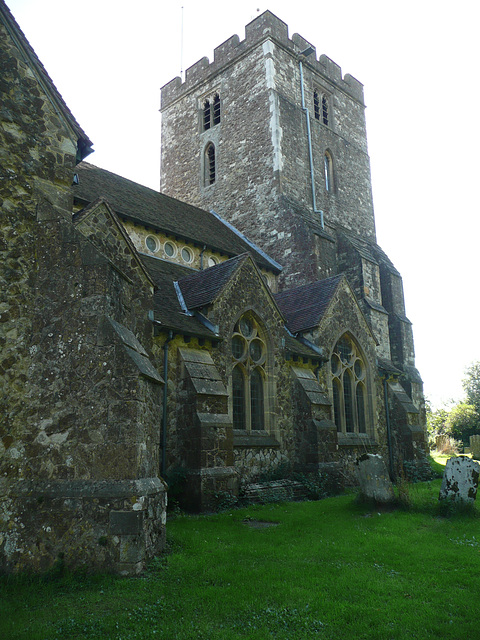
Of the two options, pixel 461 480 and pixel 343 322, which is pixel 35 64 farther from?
pixel 343 322

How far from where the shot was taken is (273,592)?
615 cm

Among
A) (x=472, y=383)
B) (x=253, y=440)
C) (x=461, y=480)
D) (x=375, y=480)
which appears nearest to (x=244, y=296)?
(x=253, y=440)

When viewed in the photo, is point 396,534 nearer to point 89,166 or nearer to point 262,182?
point 89,166

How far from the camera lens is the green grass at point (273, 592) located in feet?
16.9

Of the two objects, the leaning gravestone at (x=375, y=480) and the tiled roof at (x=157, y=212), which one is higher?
the tiled roof at (x=157, y=212)

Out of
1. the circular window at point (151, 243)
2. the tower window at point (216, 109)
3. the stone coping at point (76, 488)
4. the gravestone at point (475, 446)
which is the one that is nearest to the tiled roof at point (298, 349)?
the circular window at point (151, 243)

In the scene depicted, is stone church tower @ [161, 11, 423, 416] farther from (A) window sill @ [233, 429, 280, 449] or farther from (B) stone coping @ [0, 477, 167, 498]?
(B) stone coping @ [0, 477, 167, 498]

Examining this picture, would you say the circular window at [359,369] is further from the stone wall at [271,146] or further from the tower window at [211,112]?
the tower window at [211,112]

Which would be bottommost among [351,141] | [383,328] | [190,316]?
[190,316]

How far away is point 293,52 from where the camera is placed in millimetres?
27547

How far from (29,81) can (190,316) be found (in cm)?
698

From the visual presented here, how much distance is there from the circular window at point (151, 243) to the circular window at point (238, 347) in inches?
196

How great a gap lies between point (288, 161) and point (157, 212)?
867cm

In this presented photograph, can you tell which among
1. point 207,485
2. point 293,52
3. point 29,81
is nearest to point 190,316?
point 207,485
